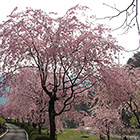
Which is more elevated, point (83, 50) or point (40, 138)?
point (83, 50)

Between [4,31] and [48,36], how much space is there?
2.37 meters

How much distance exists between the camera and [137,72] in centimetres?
1169

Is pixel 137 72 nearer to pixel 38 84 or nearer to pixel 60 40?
pixel 60 40

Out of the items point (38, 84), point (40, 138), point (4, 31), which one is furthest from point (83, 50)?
point (38, 84)

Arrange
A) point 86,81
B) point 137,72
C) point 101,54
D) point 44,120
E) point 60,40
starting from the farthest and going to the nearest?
point 44,120 < point 137,72 < point 86,81 < point 101,54 < point 60,40

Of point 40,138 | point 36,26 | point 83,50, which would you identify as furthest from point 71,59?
point 40,138

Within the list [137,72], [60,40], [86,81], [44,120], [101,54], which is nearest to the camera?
[60,40]

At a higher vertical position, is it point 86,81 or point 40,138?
point 86,81

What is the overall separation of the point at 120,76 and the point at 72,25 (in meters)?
3.57

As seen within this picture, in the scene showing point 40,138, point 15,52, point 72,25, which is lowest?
point 40,138

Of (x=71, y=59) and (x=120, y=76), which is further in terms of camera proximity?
(x=120, y=76)

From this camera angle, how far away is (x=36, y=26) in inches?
339

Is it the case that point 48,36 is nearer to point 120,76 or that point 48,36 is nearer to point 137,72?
point 120,76

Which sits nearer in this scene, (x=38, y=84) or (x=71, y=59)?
(x=71, y=59)
